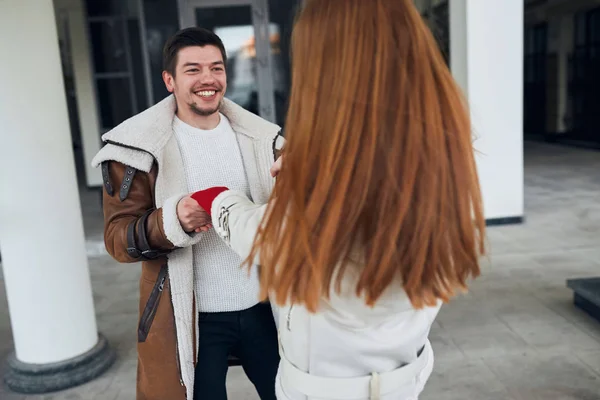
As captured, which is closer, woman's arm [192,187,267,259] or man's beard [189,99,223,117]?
woman's arm [192,187,267,259]

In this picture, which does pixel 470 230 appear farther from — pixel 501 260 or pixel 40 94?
pixel 501 260

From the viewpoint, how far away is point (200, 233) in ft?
5.08

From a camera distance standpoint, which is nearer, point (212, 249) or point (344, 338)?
point (344, 338)

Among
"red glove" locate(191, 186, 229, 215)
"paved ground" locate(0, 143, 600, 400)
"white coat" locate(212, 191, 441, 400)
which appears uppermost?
"red glove" locate(191, 186, 229, 215)

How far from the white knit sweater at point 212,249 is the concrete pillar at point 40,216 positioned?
5.69 feet

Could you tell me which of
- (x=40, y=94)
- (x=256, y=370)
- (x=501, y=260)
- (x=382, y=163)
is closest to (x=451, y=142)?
(x=382, y=163)

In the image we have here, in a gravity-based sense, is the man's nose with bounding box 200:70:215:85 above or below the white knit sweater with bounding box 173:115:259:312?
above

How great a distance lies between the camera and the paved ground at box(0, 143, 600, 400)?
126 inches

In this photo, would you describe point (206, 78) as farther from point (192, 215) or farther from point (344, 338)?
point (344, 338)

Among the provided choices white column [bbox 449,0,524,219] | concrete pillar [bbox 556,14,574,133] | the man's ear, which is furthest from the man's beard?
concrete pillar [bbox 556,14,574,133]

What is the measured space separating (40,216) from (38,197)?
11cm

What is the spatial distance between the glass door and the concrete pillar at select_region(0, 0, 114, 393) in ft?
19.2

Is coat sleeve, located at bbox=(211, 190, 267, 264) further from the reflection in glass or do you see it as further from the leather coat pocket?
the reflection in glass

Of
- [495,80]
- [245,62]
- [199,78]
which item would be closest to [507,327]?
[199,78]
